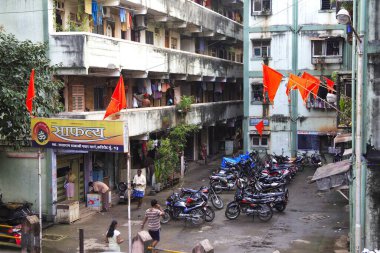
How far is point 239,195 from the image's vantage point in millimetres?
18359

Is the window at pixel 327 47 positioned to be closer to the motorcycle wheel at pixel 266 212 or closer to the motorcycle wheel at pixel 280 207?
the motorcycle wheel at pixel 280 207

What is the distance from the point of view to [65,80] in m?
19.1

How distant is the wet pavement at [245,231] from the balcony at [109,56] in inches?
210

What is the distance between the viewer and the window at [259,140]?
31.5 metres

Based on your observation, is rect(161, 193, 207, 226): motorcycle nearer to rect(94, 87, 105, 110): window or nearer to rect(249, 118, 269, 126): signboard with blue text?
rect(94, 87, 105, 110): window

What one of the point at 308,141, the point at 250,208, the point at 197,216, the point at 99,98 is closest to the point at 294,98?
the point at 308,141

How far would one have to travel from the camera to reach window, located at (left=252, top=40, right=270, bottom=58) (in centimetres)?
3089

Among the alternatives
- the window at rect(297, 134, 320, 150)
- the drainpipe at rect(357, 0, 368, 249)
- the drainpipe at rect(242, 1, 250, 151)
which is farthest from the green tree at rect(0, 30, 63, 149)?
the window at rect(297, 134, 320, 150)

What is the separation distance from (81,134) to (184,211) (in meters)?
5.64

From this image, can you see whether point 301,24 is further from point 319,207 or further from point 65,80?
point 65,80

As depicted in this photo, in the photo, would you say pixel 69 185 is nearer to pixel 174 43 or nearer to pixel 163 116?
pixel 163 116

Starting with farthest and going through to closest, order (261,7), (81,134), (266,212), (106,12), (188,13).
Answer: (261,7) < (188,13) < (106,12) < (266,212) < (81,134)

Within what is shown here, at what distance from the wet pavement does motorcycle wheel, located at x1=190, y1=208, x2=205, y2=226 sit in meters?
0.23

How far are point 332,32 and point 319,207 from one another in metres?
13.0
